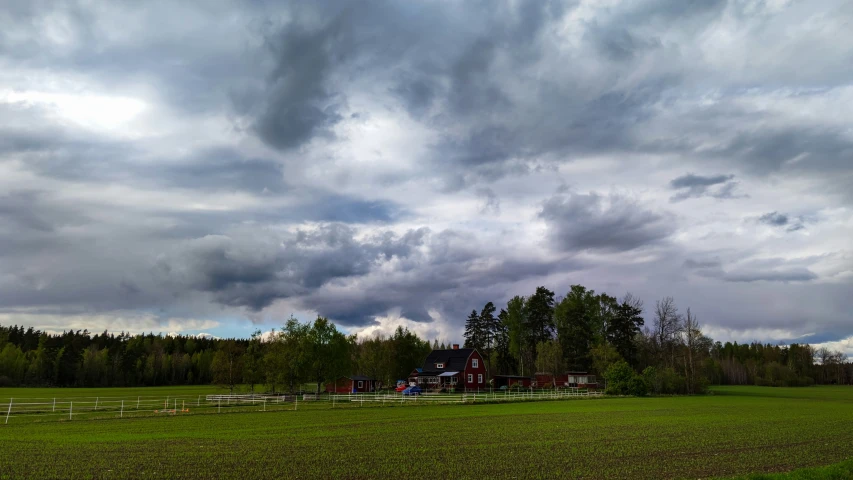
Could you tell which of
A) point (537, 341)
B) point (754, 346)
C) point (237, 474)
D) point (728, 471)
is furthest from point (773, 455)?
point (754, 346)

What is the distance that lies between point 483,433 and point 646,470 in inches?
429

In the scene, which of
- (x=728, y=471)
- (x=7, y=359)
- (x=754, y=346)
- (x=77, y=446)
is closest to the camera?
(x=728, y=471)

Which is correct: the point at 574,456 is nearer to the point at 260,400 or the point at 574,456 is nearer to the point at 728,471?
the point at 728,471

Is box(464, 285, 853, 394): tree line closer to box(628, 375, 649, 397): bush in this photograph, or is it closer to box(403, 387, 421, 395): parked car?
box(628, 375, 649, 397): bush

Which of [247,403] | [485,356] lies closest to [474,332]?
[485,356]

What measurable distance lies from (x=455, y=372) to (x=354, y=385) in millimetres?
15671

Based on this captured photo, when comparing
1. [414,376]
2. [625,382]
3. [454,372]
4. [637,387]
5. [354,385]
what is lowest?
[354,385]

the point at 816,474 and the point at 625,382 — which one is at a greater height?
the point at 816,474

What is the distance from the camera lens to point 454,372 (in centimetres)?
8219

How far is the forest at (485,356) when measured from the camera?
73.9m

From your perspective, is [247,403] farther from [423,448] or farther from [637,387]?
[637,387]

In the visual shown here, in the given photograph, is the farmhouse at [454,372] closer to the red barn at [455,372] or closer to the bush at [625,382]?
the red barn at [455,372]

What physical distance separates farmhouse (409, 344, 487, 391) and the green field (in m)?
49.6

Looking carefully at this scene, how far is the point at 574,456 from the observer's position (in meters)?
18.8
